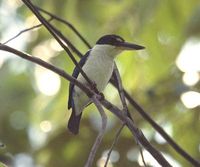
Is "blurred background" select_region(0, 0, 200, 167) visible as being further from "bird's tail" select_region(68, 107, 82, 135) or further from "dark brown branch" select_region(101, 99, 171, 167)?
"dark brown branch" select_region(101, 99, 171, 167)

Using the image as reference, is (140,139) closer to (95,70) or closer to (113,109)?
(113,109)

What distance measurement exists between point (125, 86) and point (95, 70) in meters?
0.49

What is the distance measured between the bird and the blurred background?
14 cm

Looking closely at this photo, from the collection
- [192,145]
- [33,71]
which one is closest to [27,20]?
[33,71]

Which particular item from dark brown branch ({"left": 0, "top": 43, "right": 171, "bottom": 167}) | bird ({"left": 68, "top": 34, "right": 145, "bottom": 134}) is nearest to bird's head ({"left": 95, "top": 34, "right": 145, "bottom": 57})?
bird ({"left": 68, "top": 34, "right": 145, "bottom": 134})

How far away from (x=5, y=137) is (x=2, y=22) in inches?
37.8

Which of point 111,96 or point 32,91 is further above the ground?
point 32,91

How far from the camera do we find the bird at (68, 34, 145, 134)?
336 centimetres

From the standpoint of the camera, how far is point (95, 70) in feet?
11.3

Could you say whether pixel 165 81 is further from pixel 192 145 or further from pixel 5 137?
pixel 5 137

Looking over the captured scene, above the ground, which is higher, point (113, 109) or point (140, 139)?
point (113, 109)

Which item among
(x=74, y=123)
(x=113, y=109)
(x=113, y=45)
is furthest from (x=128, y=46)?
(x=113, y=109)

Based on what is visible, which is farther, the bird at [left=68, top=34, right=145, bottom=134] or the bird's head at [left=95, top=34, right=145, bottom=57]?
the bird's head at [left=95, top=34, right=145, bottom=57]

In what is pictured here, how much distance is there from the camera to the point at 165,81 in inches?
151
